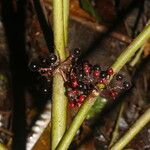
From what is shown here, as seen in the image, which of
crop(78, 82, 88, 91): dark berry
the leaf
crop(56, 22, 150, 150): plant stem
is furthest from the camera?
the leaf

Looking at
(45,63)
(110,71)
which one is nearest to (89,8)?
(45,63)

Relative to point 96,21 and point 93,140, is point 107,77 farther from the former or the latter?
point 96,21

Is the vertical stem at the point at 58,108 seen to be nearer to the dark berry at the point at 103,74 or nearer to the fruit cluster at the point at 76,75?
the fruit cluster at the point at 76,75

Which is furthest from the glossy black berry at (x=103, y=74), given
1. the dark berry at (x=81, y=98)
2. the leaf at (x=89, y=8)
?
the leaf at (x=89, y=8)

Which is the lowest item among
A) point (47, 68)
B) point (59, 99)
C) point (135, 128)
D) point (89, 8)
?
point (135, 128)

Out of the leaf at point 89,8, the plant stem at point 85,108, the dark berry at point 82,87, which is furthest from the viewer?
the leaf at point 89,8

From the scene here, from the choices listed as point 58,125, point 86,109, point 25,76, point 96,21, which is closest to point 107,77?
point 86,109

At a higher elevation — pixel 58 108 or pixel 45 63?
pixel 45 63

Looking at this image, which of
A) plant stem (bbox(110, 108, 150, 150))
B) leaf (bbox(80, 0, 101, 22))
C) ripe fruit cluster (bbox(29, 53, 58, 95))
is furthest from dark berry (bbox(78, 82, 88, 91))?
leaf (bbox(80, 0, 101, 22))

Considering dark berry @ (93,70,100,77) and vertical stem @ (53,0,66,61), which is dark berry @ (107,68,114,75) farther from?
vertical stem @ (53,0,66,61)

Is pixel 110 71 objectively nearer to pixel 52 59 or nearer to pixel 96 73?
pixel 96 73

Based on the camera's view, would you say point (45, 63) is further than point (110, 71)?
Yes
